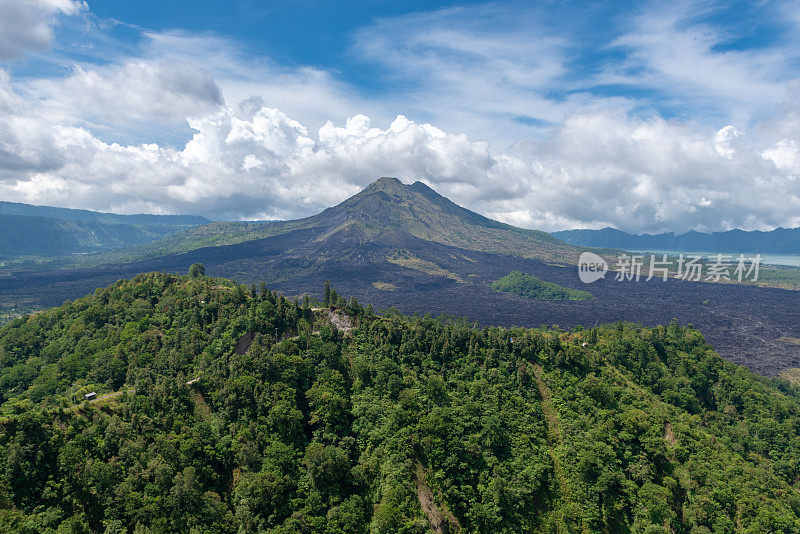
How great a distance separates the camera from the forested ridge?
52.1 meters

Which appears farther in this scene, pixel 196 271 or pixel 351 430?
pixel 196 271

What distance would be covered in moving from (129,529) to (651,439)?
257ft

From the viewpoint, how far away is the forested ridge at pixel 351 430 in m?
52.1

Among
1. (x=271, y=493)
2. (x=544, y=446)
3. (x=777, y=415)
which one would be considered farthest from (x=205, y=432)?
(x=777, y=415)

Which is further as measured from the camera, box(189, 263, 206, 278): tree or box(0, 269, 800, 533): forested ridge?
box(189, 263, 206, 278): tree

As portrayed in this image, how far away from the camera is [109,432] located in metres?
56.3

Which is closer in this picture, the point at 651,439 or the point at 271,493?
the point at 271,493

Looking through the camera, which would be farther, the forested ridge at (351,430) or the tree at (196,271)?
the tree at (196,271)

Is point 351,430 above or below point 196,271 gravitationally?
below

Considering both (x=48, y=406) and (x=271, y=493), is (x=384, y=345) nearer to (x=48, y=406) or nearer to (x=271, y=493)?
(x=271, y=493)

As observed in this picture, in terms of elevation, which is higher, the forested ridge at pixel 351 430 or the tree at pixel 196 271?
the tree at pixel 196 271

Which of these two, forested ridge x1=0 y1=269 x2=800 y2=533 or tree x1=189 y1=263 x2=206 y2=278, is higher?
tree x1=189 y1=263 x2=206 y2=278

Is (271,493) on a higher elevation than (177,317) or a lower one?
lower

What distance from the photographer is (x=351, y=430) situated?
223 ft
